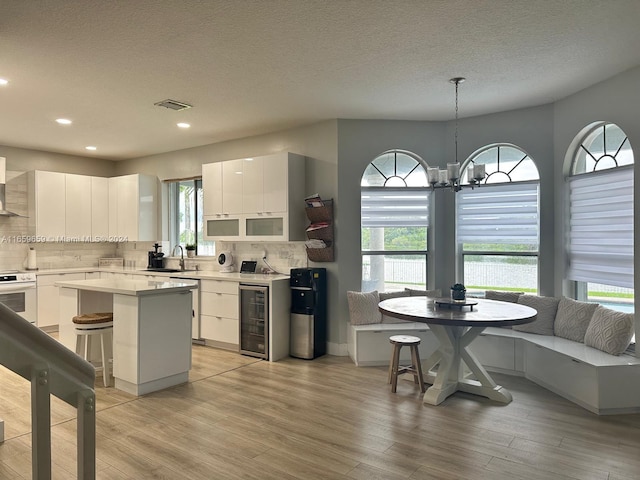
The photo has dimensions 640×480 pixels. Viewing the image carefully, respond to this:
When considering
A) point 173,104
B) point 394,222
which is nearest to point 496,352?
point 394,222

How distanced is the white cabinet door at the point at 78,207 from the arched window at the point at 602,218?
22.2 feet

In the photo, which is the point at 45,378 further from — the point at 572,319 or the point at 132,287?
the point at 572,319

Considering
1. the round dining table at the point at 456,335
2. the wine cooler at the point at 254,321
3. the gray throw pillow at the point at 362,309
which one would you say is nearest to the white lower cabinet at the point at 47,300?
the wine cooler at the point at 254,321

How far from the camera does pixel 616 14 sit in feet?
9.29

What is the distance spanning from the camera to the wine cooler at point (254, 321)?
16.6ft

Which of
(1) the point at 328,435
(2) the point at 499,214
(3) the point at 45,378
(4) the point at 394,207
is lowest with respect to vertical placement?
(1) the point at 328,435

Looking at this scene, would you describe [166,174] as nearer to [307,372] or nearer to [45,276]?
[45,276]

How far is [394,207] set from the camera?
17.8 feet

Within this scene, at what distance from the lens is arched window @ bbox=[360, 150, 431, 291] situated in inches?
213

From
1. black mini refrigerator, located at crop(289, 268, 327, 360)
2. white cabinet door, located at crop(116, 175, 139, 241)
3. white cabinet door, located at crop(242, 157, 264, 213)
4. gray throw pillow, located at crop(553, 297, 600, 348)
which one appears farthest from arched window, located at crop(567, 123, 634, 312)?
white cabinet door, located at crop(116, 175, 139, 241)

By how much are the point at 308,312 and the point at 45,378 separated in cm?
418

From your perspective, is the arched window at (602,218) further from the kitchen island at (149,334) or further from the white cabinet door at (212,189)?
the white cabinet door at (212,189)

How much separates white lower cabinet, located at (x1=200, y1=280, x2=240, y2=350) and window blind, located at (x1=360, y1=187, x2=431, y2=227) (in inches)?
71.2

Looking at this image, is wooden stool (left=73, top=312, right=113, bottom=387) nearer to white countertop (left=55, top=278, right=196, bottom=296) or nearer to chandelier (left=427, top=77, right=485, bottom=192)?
white countertop (left=55, top=278, right=196, bottom=296)
